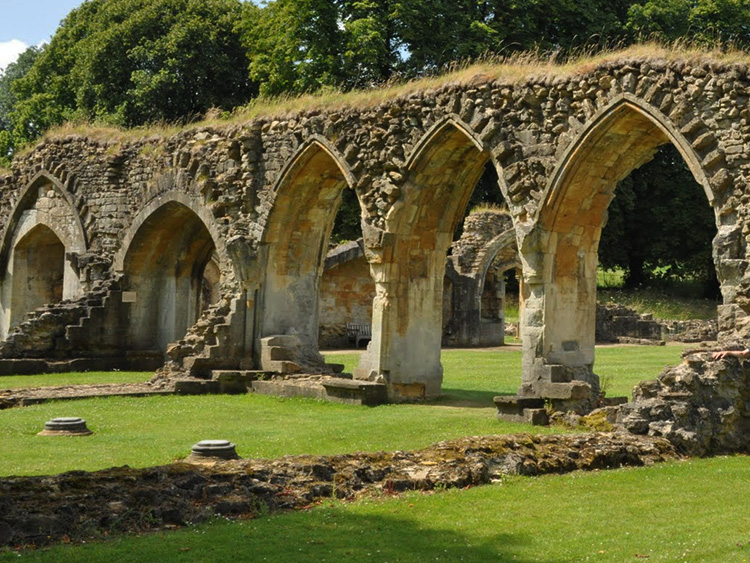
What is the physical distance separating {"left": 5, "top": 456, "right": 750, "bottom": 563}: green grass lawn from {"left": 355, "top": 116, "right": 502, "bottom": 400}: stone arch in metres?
7.72

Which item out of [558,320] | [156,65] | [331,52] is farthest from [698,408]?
A: [156,65]

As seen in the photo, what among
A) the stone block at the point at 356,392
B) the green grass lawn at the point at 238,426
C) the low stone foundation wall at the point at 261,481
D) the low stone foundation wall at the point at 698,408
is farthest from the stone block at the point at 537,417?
the stone block at the point at 356,392

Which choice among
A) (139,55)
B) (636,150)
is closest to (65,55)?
(139,55)

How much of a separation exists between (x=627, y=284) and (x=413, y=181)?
88.5 feet

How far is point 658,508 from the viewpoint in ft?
26.6

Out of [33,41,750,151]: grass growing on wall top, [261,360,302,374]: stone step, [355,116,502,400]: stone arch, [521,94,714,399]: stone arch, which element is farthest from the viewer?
[261,360,302,374]: stone step

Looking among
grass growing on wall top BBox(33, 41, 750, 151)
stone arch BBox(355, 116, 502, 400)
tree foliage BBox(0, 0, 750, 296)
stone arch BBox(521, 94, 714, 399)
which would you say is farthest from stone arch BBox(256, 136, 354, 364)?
tree foliage BBox(0, 0, 750, 296)

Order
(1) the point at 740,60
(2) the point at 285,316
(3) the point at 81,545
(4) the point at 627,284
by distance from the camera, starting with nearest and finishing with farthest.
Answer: (3) the point at 81,545 → (1) the point at 740,60 → (2) the point at 285,316 → (4) the point at 627,284

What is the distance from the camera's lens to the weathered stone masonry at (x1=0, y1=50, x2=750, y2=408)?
13109 mm

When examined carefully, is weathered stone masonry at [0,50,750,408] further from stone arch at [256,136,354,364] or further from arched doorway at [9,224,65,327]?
arched doorway at [9,224,65,327]

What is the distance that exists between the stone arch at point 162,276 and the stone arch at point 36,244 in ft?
5.62

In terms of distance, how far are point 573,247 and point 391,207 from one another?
9.86ft

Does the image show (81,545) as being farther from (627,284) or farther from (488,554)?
(627,284)

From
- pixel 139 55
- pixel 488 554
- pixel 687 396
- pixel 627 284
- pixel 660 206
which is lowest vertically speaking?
pixel 488 554
